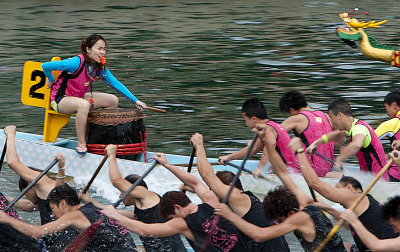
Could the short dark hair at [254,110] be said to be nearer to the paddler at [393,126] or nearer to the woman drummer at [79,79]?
the paddler at [393,126]

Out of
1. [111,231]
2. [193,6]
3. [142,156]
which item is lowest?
[193,6]

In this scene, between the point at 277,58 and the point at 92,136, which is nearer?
the point at 92,136

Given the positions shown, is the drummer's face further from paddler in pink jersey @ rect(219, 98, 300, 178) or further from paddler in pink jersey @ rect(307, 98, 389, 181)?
paddler in pink jersey @ rect(307, 98, 389, 181)

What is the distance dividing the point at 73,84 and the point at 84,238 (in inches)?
138

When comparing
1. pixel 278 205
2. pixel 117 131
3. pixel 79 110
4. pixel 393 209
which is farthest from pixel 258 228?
pixel 79 110

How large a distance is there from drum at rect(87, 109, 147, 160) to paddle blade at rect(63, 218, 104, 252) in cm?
318

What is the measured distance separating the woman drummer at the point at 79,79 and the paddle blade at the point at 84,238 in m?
3.15

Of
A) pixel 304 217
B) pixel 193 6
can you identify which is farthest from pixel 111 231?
pixel 193 6

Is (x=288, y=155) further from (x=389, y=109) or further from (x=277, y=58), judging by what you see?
(x=277, y=58)

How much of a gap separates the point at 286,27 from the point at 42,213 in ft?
58.1

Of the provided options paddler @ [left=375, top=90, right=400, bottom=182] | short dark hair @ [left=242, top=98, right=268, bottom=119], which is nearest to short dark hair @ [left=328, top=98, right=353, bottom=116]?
paddler @ [left=375, top=90, right=400, bottom=182]

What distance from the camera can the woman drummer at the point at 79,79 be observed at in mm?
9461

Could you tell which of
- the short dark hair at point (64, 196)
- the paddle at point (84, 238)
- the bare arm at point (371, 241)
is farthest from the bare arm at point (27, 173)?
the bare arm at point (371, 241)

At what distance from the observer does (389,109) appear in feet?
28.8
